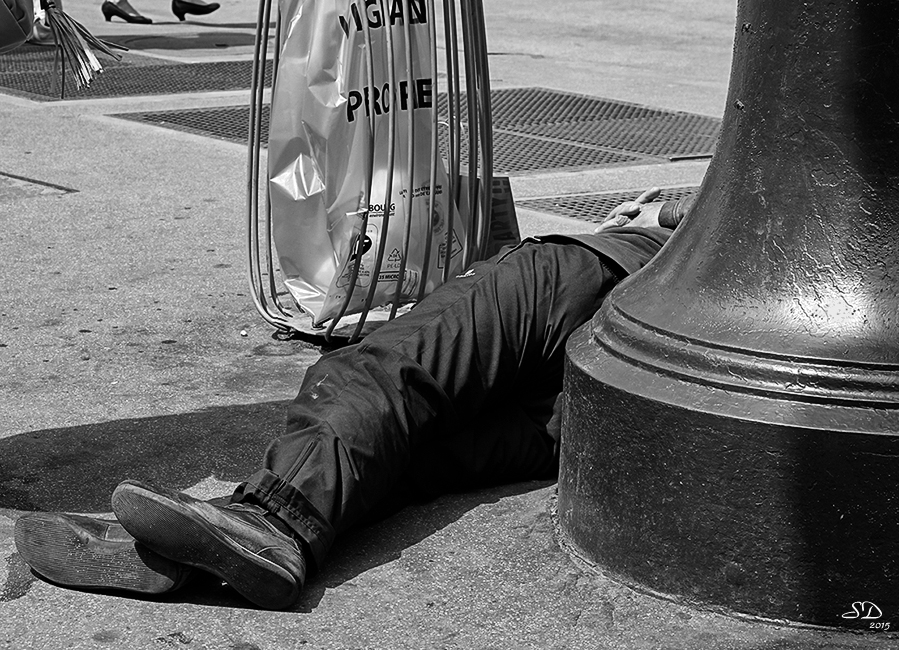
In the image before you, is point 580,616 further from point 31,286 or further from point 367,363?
point 31,286

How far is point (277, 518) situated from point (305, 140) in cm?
146

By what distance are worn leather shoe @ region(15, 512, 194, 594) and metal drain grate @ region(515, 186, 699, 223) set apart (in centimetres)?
314

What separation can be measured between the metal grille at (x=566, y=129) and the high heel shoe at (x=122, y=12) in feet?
14.5

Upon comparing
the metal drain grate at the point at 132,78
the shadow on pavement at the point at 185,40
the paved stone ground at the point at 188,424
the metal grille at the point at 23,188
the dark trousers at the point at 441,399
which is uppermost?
the dark trousers at the point at 441,399

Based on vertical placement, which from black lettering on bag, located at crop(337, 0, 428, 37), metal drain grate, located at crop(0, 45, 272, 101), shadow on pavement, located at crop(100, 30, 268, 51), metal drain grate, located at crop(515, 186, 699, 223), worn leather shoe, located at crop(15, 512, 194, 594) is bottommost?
shadow on pavement, located at crop(100, 30, 268, 51)

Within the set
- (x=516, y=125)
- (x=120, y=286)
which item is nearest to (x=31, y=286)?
(x=120, y=286)

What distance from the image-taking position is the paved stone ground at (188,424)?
225 cm

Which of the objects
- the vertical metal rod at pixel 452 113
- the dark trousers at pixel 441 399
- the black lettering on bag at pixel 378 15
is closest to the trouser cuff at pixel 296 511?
the dark trousers at pixel 441 399

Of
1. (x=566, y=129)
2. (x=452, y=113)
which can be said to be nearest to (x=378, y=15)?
(x=452, y=113)

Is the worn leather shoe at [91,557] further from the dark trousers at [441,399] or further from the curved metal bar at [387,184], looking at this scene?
the curved metal bar at [387,184]

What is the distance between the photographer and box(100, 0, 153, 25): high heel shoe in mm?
11289

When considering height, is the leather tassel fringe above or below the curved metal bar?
above

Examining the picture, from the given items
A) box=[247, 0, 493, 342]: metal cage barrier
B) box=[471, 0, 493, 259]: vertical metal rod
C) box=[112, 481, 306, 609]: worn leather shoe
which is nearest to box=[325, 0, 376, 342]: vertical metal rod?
box=[247, 0, 493, 342]: metal cage barrier

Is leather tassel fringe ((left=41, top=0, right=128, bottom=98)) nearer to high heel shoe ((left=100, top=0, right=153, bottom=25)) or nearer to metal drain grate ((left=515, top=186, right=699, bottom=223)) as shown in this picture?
metal drain grate ((left=515, top=186, right=699, bottom=223))
